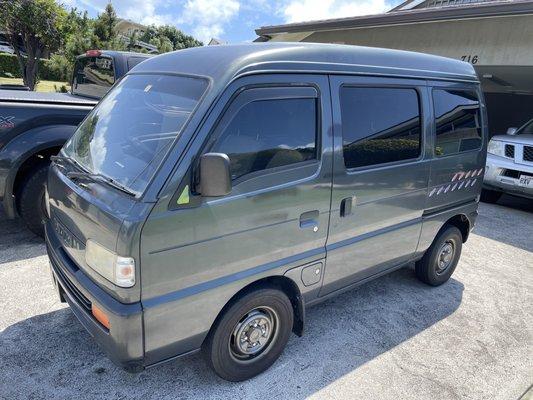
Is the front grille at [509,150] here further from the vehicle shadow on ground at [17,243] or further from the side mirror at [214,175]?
the vehicle shadow on ground at [17,243]

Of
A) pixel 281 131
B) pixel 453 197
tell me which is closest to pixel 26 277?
pixel 281 131

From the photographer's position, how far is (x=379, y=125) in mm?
3023

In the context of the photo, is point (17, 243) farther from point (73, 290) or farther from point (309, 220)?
point (309, 220)

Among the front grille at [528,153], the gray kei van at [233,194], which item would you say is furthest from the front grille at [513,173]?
the gray kei van at [233,194]

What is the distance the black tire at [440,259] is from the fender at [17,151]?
390 centimetres

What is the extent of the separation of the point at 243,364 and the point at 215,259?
84 cm

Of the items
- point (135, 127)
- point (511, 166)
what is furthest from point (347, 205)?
point (511, 166)

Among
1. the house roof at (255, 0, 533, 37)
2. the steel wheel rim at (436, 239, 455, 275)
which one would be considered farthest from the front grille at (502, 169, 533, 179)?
the steel wheel rim at (436, 239, 455, 275)

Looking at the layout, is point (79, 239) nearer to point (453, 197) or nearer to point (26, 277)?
point (26, 277)

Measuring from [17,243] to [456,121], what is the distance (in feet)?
15.2

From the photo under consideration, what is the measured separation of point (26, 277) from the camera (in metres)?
3.71

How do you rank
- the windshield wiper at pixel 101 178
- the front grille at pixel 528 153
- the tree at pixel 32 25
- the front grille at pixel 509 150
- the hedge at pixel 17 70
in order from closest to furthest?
the windshield wiper at pixel 101 178 < the front grille at pixel 528 153 < the front grille at pixel 509 150 < the tree at pixel 32 25 < the hedge at pixel 17 70

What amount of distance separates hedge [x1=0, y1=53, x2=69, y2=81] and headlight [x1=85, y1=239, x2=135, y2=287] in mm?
28001

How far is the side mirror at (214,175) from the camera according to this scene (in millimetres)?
2027
